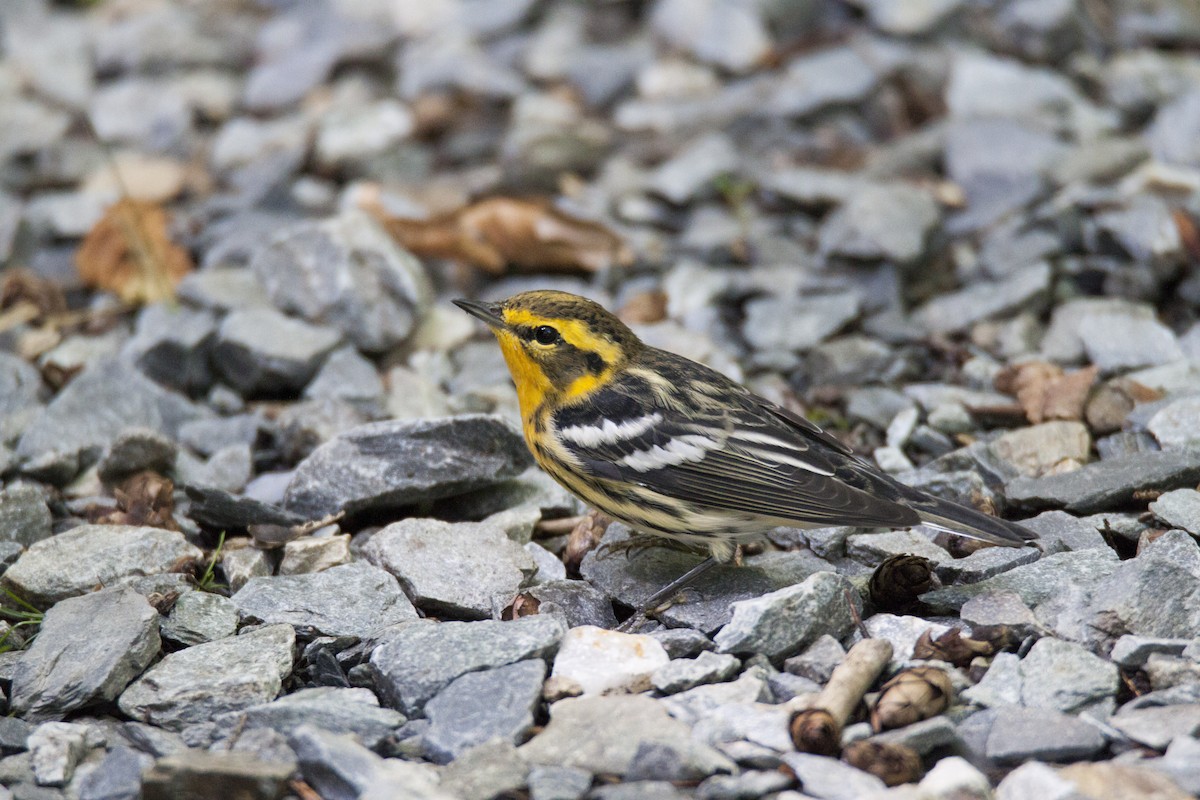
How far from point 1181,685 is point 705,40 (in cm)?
557

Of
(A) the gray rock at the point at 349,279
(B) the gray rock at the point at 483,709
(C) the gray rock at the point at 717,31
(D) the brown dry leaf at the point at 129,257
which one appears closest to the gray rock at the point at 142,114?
(D) the brown dry leaf at the point at 129,257

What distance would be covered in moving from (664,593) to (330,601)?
3.34ft

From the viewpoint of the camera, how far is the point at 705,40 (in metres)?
7.83

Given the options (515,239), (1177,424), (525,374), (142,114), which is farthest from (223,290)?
(1177,424)

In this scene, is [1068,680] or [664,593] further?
[664,593]

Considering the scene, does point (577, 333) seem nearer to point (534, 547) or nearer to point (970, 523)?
point (534, 547)

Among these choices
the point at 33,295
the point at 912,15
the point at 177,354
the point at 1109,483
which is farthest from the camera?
the point at 912,15

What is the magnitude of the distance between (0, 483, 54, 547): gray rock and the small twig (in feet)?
8.53

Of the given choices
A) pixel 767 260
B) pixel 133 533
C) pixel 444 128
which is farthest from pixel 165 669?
pixel 444 128

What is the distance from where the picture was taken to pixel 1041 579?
3.73 metres

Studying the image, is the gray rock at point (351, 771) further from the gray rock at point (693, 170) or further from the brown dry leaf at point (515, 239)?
the gray rock at point (693, 170)

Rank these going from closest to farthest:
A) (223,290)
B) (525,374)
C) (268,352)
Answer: (525,374) < (268,352) < (223,290)

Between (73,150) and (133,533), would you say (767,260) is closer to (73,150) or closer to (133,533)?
(133,533)

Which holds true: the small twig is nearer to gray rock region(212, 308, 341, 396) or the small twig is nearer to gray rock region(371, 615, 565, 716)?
gray rock region(371, 615, 565, 716)
